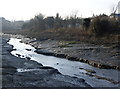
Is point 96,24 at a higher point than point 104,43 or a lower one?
higher

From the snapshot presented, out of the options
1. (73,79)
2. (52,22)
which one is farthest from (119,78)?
(52,22)

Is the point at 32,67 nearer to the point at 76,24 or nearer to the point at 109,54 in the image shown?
the point at 109,54

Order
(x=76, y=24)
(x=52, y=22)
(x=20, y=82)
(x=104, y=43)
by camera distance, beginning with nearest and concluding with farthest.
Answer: (x=20, y=82) < (x=104, y=43) < (x=76, y=24) < (x=52, y=22)

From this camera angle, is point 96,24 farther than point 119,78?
Yes

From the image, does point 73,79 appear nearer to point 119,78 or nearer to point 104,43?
point 119,78

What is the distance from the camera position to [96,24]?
57.2 meters

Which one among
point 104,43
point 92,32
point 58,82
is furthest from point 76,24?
point 58,82

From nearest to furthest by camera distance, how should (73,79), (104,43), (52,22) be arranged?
(73,79) < (104,43) < (52,22)

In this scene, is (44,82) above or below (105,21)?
below

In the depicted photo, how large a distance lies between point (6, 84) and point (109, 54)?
22439 mm

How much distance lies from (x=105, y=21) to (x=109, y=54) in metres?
21.4

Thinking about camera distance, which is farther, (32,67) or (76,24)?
(76,24)

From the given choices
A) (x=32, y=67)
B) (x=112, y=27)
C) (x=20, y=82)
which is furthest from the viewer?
(x=112, y=27)

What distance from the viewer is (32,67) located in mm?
29062
